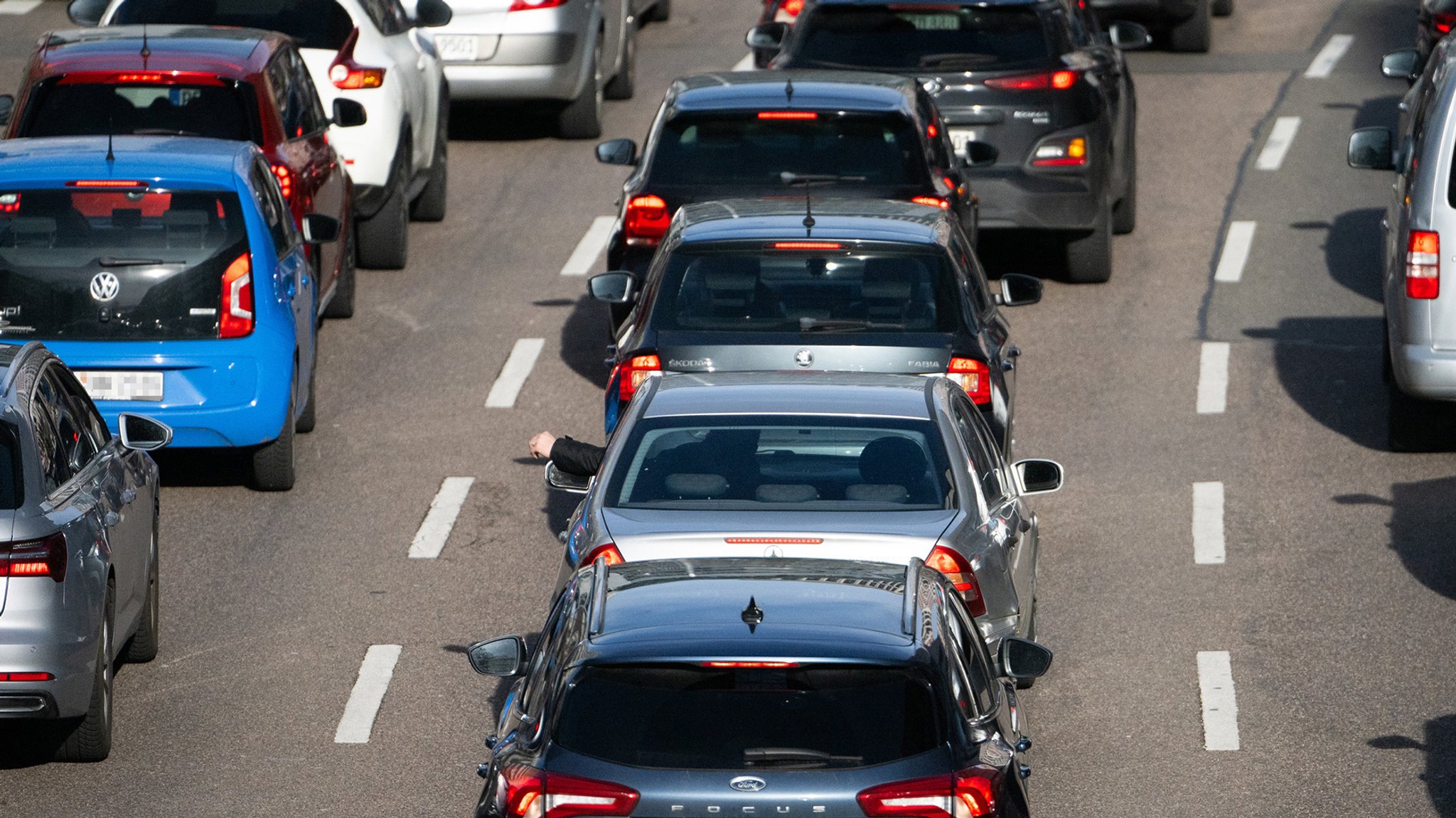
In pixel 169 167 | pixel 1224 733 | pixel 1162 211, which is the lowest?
pixel 1162 211

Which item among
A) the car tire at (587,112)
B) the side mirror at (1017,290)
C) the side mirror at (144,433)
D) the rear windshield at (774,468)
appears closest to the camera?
the rear windshield at (774,468)

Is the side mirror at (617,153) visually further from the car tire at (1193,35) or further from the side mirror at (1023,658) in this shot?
the car tire at (1193,35)

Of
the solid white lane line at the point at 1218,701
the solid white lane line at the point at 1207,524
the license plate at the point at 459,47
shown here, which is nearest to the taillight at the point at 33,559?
the solid white lane line at the point at 1218,701

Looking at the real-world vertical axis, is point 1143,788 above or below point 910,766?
below

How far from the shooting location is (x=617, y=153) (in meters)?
15.9

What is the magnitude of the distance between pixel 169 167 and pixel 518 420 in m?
2.79

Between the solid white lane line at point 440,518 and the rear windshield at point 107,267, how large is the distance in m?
1.40

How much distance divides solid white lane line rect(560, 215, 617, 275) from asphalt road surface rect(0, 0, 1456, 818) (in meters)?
0.07

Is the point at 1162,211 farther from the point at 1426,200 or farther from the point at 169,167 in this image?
the point at 169,167

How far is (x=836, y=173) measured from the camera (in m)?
14.1

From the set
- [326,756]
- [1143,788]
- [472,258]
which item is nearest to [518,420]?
[472,258]

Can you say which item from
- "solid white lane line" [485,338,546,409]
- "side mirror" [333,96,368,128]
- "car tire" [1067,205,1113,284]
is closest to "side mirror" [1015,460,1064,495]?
"solid white lane line" [485,338,546,409]

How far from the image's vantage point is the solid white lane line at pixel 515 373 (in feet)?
49.5

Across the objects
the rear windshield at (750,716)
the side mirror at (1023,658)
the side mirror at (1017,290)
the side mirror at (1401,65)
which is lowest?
the side mirror at (1401,65)
